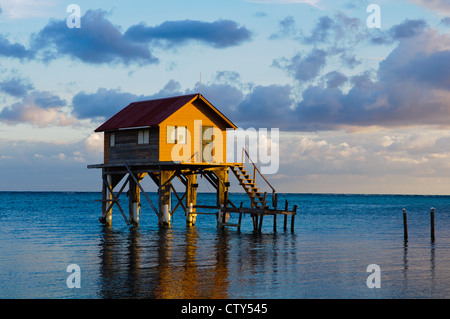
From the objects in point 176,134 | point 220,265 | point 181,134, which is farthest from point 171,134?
point 220,265

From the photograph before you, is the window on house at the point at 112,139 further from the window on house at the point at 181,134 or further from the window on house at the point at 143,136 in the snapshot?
the window on house at the point at 181,134

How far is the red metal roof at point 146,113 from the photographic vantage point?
3578 centimetres

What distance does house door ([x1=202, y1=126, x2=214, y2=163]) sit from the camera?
36.4 metres

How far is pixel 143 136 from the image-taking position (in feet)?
119

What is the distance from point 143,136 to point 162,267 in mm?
15765

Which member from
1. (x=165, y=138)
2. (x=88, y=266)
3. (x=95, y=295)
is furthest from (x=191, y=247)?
(x=95, y=295)

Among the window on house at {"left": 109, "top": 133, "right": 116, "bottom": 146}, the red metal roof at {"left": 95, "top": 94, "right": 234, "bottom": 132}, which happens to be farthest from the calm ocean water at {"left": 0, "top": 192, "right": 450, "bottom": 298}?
the red metal roof at {"left": 95, "top": 94, "right": 234, "bottom": 132}

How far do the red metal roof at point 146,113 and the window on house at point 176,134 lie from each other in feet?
2.94

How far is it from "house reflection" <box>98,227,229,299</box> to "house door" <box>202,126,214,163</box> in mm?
5253

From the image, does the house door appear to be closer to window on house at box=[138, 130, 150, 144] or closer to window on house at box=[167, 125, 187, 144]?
window on house at box=[167, 125, 187, 144]

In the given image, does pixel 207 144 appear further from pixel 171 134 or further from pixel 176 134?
pixel 171 134

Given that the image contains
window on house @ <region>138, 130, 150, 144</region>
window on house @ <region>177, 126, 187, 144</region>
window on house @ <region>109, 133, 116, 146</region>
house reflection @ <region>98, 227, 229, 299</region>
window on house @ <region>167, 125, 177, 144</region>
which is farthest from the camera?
window on house @ <region>109, 133, 116, 146</region>

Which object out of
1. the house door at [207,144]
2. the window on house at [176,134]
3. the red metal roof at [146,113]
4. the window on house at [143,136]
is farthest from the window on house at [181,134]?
the window on house at [143,136]
